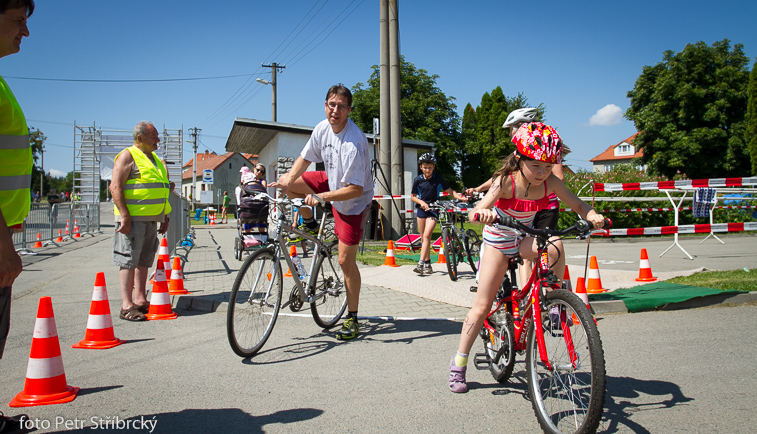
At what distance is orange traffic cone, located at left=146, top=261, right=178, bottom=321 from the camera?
5473mm

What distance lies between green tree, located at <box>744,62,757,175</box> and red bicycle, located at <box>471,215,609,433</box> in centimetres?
4024

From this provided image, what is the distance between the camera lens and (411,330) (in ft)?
16.4

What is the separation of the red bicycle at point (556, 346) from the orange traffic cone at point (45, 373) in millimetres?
2806

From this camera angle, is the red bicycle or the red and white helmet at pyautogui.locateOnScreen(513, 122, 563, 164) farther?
the red and white helmet at pyautogui.locateOnScreen(513, 122, 563, 164)

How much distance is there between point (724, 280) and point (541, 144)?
5698 millimetres

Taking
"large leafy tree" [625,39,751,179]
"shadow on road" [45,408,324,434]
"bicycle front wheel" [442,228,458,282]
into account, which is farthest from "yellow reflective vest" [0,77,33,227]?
"large leafy tree" [625,39,751,179]

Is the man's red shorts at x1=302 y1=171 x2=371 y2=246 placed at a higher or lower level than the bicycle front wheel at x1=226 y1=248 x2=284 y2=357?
higher

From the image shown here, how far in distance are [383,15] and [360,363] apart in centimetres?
1239

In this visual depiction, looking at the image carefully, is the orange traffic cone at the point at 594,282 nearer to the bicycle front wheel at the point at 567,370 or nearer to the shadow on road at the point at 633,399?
the shadow on road at the point at 633,399

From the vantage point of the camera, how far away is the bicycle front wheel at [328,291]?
4.76m

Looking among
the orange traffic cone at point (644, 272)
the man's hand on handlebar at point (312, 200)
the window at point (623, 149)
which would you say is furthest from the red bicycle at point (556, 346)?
the window at point (623, 149)

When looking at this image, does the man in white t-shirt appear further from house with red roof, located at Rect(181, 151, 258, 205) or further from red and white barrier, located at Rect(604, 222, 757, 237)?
house with red roof, located at Rect(181, 151, 258, 205)

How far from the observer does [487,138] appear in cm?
5484

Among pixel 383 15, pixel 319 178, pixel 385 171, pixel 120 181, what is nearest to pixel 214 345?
pixel 319 178
